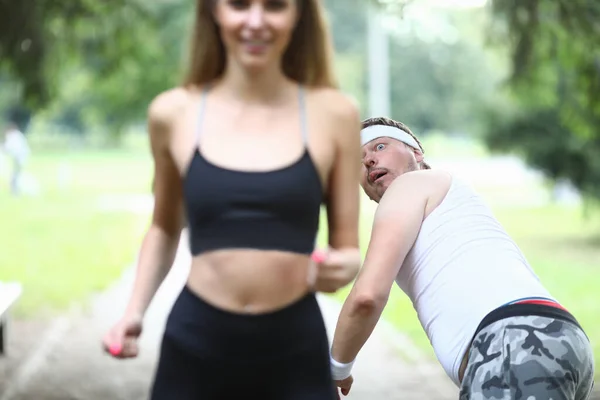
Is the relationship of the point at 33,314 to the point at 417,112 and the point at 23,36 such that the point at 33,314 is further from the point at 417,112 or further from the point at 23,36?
the point at 417,112

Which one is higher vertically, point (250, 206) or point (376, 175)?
point (250, 206)

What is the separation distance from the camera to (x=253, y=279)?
1.77 metres

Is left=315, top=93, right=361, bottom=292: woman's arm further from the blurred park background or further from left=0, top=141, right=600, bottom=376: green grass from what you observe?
left=0, top=141, right=600, bottom=376: green grass

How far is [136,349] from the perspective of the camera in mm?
1826

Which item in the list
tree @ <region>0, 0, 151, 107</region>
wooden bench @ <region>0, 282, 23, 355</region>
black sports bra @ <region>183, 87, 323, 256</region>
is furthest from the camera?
tree @ <region>0, 0, 151, 107</region>

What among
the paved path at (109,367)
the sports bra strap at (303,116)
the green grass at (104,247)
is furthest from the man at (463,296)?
the green grass at (104,247)

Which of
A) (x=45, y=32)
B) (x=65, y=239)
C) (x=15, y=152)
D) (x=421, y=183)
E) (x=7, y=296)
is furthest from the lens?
(x=15, y=152)

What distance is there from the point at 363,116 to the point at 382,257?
777 centimetres

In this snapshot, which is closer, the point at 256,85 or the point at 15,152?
the point at 256,85

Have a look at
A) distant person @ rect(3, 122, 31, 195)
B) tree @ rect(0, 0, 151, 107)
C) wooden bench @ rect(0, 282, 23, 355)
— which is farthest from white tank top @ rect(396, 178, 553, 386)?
distant person @ rect(3, 122, 31, 195)

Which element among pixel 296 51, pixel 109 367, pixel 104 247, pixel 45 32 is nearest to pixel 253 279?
pixel 296 51

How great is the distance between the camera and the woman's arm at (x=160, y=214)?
1856mm

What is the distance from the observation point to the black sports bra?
5.70 ft

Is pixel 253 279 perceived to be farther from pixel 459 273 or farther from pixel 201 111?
pixel 459 273
